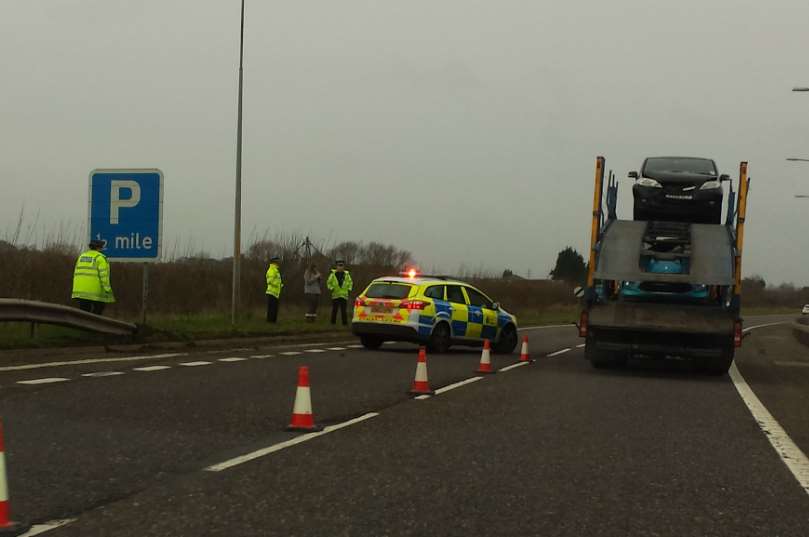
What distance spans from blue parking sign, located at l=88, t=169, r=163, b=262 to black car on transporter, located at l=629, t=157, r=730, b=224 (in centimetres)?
904

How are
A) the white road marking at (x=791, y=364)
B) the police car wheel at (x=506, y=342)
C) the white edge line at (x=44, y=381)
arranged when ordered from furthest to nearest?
the police car wheel at (x=506, y=342)
the white road marking at (x=791, y=364)
the white edge line at (x=44, y=381)

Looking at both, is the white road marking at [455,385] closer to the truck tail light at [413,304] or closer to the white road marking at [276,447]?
the white road marking at [276,447]

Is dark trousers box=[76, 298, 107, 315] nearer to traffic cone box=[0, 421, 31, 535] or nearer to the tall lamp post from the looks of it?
the tall lamp post

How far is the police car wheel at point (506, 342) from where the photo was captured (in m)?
21.9

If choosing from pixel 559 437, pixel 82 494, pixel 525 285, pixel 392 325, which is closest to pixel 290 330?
pixel 392 325

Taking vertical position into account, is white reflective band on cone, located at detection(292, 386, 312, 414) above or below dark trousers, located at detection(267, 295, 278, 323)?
below

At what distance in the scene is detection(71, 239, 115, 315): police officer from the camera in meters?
17.9

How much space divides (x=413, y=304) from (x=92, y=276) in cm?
609

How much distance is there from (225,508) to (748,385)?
1140cm

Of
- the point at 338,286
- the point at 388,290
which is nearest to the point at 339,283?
the point at 338,286

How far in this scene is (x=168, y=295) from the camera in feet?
102

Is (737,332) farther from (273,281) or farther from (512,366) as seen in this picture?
(273,281)

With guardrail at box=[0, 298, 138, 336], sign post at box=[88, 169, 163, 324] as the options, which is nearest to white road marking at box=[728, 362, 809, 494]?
guardrail at box=[0, 298, 138, 336]

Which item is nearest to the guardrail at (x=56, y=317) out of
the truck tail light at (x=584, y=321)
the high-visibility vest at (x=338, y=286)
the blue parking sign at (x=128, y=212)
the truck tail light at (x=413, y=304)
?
the blue parking sign at (x=128, y=212)
